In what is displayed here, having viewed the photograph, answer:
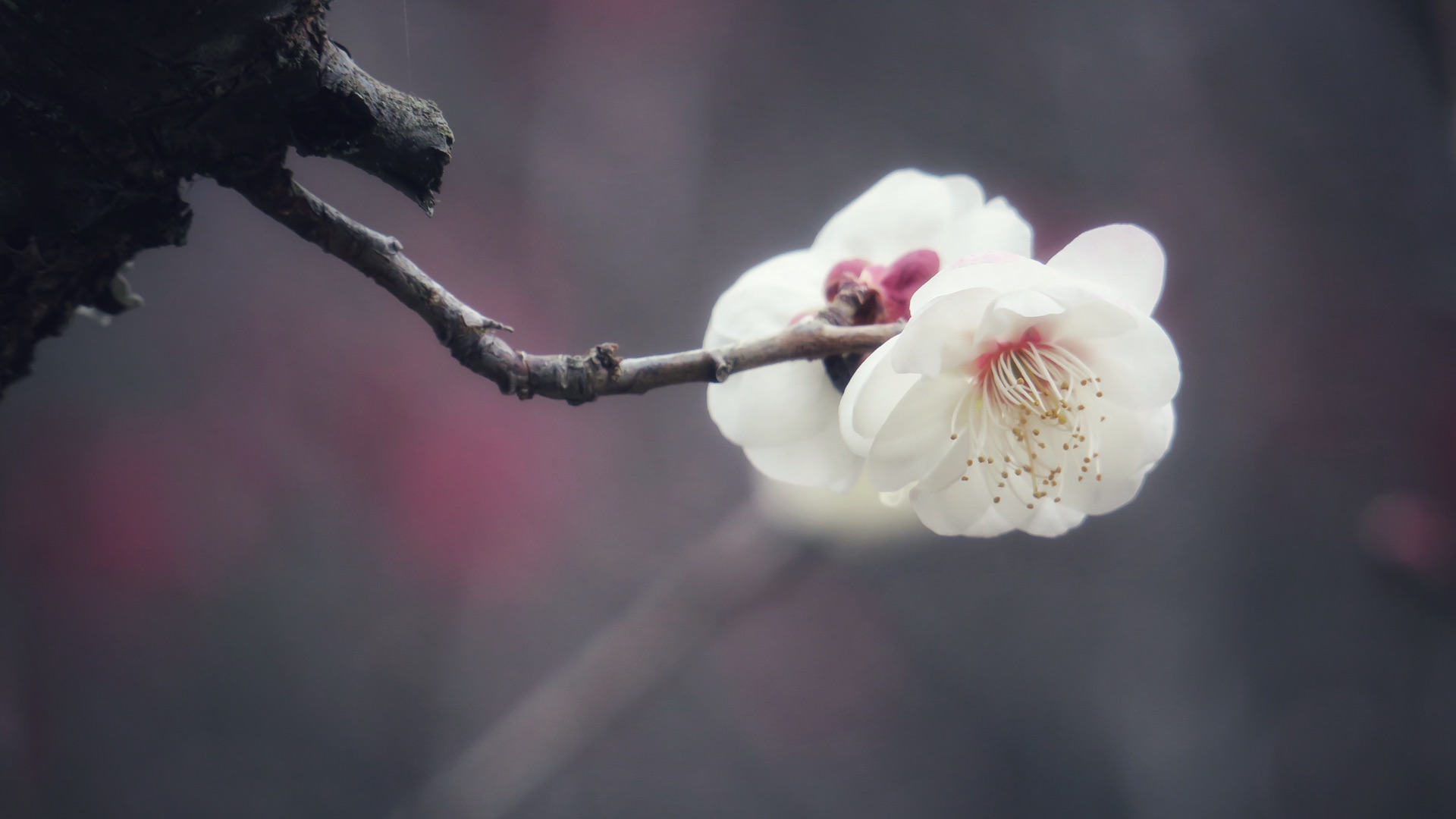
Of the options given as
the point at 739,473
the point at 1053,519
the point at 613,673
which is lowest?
the point at 1053,519

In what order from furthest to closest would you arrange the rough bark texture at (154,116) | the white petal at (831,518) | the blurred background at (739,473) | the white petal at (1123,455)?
the white petal at (831,518) → the blurred background at (739,473) → the white petal at (1123,455) → the rough bark texture at (154,116)

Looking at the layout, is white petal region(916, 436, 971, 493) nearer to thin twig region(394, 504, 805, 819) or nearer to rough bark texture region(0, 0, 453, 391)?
rough bark texture region(0, 0, 453, 391)

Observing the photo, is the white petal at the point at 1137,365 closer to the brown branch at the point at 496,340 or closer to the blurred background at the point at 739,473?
the brown branch at the point at 496,340

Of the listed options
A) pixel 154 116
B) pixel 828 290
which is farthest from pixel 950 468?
pixel 154 116

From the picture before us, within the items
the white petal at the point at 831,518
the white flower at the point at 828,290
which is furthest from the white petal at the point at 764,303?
the white petal at the point at 831,518

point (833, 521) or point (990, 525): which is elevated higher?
point (833, 521)

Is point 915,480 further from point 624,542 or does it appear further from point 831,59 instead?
point 831,59

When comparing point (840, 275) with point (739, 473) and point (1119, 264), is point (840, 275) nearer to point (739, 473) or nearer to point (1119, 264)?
point (1119, 264)
